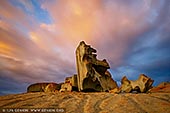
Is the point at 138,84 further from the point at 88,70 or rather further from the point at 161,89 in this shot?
the point at 88,70

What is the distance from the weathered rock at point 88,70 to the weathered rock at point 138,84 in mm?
1519

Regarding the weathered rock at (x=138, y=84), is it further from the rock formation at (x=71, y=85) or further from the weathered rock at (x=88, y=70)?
the rock formation at (x=71, y=85)

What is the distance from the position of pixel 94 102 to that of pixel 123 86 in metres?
8.44

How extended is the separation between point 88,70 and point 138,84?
439 centimetres

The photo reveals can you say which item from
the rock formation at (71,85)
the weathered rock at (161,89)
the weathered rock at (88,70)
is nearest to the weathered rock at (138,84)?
the weathered rock at (161,89)

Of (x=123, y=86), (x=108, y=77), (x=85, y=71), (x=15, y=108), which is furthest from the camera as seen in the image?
(x=108, y=77)

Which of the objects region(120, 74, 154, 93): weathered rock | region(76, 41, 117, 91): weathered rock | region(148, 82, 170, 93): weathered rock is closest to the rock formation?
region(76, 41, 117, 91): weathered rock

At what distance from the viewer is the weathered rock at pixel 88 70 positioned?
13.7 meters

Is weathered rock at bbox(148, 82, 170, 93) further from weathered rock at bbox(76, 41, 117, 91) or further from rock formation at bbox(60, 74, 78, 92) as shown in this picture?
rock formation at bbox(60, 74, 78, 92)

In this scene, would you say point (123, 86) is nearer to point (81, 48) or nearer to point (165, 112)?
point (81, 48)

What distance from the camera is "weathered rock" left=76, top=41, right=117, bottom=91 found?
13720 millimetres

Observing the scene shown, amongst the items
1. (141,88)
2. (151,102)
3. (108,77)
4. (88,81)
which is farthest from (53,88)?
(151,102)

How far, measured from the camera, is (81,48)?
14.1 metres

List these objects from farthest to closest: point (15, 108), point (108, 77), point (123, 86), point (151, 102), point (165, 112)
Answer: point (108, 77), point (123, 86), point (151, 102), point (15, 108), point (165, 112)
